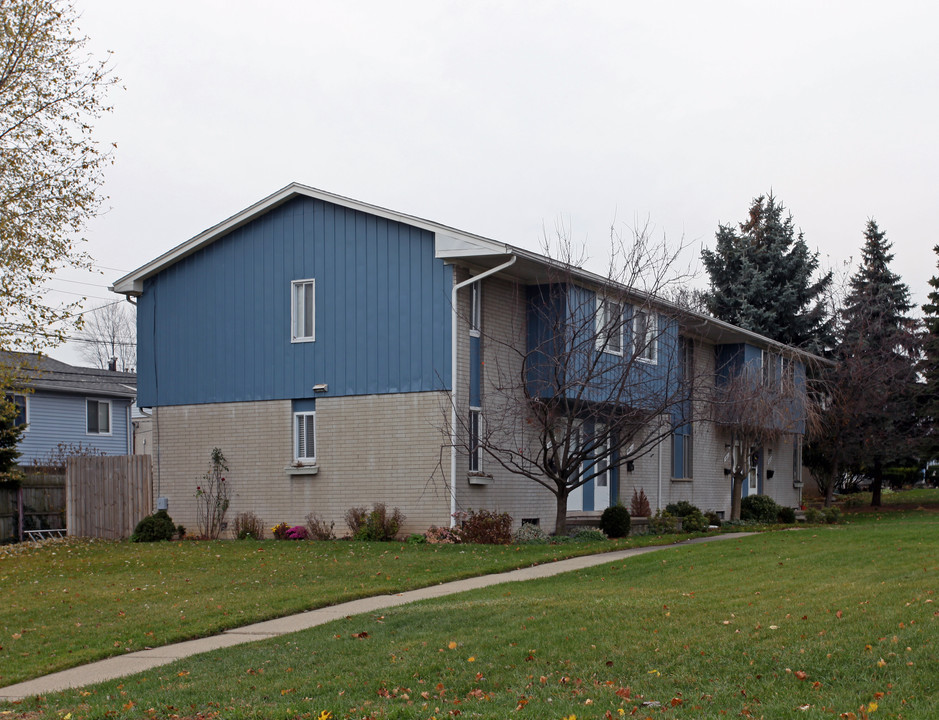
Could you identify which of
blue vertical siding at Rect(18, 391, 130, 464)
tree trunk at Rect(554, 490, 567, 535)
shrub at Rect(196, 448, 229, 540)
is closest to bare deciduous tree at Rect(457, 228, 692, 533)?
tree trunk at Rect(554, 490, 567, 535)

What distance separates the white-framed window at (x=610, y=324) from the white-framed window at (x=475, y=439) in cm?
291

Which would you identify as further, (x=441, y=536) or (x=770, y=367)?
(x=770, y=367)

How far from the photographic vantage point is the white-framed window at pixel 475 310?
21.0 meters

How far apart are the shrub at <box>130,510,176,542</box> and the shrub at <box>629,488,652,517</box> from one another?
11.2 meters

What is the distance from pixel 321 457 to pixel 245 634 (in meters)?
10.8

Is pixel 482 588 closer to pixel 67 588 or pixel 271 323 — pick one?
pixel 67 588

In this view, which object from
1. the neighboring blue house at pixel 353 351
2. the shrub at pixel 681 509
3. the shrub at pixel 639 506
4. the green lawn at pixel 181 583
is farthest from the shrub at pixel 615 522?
the shrub at pixel 639 506

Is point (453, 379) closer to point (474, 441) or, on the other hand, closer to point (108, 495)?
point (474, 441)

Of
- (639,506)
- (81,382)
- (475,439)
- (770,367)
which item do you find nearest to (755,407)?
(639,506)

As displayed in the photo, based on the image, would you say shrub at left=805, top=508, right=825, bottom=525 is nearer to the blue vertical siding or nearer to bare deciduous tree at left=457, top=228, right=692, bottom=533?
bare deciduous tree at left=457, top=228, right=692, bottom=533

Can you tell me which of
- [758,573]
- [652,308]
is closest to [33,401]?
[652,308]

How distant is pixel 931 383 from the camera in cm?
3588

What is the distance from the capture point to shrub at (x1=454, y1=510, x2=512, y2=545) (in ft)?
64.2

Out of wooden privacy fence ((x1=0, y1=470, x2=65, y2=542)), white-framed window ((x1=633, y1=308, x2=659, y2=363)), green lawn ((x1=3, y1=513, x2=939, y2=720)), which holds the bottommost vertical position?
wooden privacy fence ((x1=0, y1=470, x2=65, y2=542))
